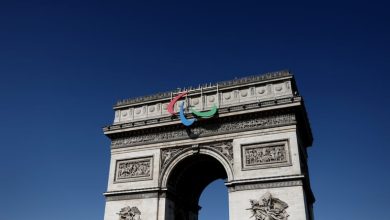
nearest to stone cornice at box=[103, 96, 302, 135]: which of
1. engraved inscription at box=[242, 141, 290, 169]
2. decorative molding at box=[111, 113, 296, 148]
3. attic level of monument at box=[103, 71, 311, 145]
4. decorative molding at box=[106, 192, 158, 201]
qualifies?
attic level of monument at box=[103, 71, 311, 145]

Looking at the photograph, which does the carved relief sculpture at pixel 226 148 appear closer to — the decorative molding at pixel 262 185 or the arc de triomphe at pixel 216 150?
the arc de triomphe at pixel 216 150

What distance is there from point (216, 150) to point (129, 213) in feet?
19.3

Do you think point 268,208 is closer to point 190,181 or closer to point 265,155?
point 265,155

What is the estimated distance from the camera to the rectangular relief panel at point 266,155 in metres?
20.3

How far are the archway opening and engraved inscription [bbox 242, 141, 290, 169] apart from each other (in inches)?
81.8

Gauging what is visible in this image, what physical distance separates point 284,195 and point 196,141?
5.77 meters

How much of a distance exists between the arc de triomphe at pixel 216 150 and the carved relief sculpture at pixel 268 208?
0.16 ft

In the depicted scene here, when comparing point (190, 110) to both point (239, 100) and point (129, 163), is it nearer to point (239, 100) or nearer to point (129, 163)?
point (239, 100)

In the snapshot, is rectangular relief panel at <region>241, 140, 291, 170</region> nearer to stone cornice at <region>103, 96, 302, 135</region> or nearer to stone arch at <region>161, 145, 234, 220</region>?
stone arch at <region>161, 145, 234, 220</region>

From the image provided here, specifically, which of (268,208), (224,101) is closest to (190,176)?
(224,101)

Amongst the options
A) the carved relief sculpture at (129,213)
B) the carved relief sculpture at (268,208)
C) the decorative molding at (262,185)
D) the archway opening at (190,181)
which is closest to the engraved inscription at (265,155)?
the decorative molding at (262,185)

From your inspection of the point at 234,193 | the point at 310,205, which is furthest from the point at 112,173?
the point at 310,205

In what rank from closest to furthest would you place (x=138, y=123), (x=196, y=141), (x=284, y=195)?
1. (x=284, y=195)
2. (x=196, y=141)
3. (x=138, y=123)

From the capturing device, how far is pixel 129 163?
76.5ft
